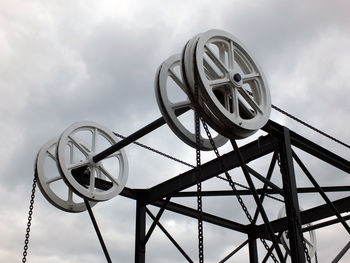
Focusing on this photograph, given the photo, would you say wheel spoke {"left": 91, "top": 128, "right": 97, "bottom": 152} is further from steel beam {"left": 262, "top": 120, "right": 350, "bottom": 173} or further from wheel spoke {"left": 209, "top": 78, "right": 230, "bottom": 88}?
wheel spoke {"left": 209, "top": 78, "right": 230, "bottom": 88}

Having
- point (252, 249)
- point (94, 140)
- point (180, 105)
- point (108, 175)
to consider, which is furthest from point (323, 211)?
point (94, 140)

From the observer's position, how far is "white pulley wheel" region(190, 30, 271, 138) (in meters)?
7.20

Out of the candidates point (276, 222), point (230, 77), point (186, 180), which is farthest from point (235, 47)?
point (276, 222)

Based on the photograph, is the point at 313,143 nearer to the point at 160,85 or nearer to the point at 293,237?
the point at 293,237

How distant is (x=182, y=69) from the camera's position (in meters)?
7.34

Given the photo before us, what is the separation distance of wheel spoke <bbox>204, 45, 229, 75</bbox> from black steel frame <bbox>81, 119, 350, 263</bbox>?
1.11 m

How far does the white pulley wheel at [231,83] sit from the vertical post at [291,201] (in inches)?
33.7

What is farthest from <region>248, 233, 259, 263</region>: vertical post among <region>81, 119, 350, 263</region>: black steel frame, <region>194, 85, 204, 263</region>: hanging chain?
<region>194, 85, 204, 263</region>: hanging chain

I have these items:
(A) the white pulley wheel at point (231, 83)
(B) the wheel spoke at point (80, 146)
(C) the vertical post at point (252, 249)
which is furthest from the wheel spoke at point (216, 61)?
(C) the vertical post at point (252, 249)

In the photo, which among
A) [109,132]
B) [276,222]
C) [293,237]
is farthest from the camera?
[276,222]

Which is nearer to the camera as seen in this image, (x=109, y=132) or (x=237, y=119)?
(x=237, y=119)

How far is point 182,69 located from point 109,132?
411 cm

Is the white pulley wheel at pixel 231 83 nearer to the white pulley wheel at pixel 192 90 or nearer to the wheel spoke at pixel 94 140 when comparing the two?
the white pulley wheel at pixel 192 90

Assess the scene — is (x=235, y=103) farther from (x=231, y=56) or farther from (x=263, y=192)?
(x=263, y=192)
